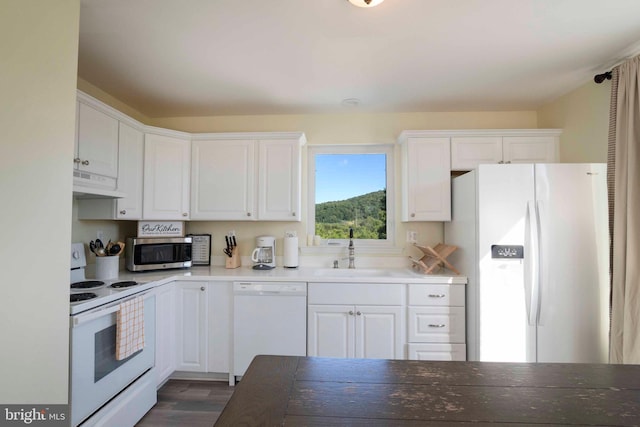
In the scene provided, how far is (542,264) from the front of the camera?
209cm

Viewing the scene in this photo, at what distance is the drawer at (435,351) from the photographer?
2.35 meters

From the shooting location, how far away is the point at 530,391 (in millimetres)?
706

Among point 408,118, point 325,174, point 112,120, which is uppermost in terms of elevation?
point 408,118

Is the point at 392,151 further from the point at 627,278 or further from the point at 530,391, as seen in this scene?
the point at 530,391

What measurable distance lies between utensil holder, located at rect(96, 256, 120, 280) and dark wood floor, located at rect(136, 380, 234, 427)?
1.02m

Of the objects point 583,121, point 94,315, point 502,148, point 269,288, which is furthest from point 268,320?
point 583,121

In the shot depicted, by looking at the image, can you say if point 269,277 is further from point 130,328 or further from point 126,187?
point 126,187

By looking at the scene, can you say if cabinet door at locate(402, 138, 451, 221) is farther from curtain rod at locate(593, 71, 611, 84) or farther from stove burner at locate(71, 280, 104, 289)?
stove burner at locate(71, 280, 104, 289)

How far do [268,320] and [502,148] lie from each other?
2.57 m

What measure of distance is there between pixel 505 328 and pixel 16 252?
2759 millimetres

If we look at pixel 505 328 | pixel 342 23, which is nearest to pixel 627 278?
pixel 505 328

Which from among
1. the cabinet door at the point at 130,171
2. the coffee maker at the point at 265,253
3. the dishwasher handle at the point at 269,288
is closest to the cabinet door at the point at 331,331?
the dishwasher handle at the point at 269,288

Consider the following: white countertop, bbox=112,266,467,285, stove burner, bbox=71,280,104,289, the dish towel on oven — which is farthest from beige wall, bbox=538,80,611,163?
stove burner, bbox=71,280,104,289

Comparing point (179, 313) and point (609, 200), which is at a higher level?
point (609, 200)
